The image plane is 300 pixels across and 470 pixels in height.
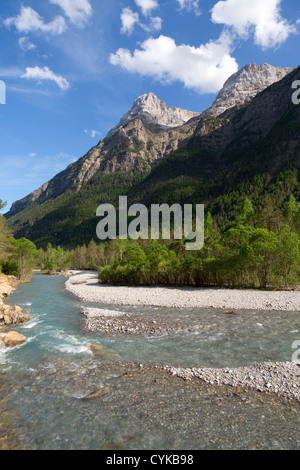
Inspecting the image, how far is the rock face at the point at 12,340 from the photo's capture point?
18.4m

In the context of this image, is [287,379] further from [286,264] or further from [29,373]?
[286,264]

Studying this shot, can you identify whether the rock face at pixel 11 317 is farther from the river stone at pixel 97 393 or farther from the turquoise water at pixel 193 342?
the river stone at pixel 97 393

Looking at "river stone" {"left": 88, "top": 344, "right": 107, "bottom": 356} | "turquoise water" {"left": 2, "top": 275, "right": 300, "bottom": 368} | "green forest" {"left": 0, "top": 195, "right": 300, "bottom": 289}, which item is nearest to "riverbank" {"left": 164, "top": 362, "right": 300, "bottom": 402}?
"turquoise water" {"left": 2, "top": 275, "right": 300, "bottom": 368}

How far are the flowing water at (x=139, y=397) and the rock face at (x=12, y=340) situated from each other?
642 millimetres

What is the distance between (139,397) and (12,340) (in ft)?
42.5

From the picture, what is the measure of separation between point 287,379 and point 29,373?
45.9ft

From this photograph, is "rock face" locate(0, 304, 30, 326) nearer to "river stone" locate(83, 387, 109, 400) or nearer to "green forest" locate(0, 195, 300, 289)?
"river stone" locate(83, 387, 109, 400)

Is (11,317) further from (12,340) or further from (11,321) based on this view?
(12,340)

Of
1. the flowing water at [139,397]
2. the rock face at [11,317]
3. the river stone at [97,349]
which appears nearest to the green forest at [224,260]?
the flowing water at [139,397]

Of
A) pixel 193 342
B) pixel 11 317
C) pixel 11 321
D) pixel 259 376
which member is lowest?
A: pixel 11 321

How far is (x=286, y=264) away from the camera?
130 feet

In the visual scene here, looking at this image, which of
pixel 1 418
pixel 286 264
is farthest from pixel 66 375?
pixel 286 264

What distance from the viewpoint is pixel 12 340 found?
18.7 m

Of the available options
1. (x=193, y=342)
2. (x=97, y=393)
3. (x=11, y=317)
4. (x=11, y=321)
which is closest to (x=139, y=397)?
(x=97, y=393)
